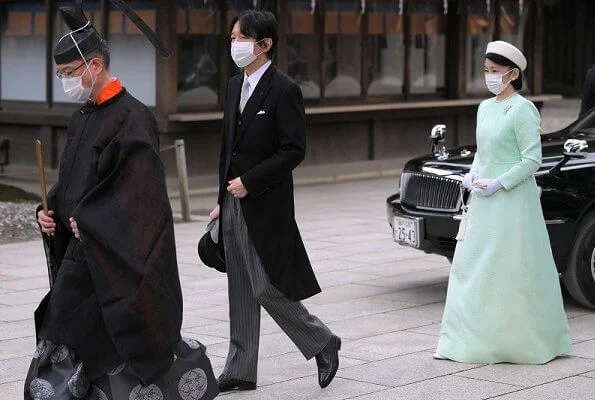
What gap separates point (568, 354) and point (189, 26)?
33.0ft

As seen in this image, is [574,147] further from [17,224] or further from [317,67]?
[317,67]

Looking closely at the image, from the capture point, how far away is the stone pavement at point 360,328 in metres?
6.67

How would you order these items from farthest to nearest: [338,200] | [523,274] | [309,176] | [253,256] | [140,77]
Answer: [309,176], [140,77], [338,200], [523,274], [253,256]

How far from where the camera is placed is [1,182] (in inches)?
647

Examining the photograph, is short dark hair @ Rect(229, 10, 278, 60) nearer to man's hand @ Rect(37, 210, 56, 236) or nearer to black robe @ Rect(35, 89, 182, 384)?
black robe @ Rect(35, 89, 182, 384)

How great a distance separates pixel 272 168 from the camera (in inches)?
249

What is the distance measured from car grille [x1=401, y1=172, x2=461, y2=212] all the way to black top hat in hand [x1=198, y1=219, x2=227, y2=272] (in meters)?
2.66

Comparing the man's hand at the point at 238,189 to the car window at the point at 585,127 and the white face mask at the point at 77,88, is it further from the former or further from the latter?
the car window at the point at 585,127

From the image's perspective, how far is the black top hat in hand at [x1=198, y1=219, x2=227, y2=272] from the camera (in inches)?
260

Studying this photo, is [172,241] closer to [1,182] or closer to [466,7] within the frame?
[1,182]

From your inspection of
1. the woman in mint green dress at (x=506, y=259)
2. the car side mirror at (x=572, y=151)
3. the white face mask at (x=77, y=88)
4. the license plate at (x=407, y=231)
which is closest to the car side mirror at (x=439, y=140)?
the license plate at (x=407, y=231)

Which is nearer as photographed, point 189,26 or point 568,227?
point 568,227

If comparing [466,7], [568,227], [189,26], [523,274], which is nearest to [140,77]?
[189,26]

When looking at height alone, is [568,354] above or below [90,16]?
below
